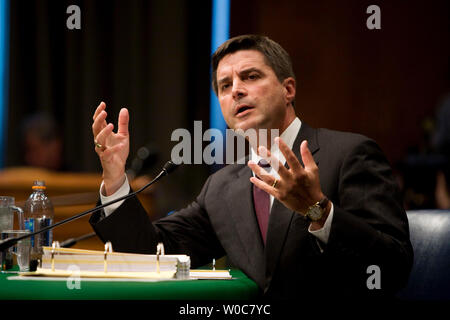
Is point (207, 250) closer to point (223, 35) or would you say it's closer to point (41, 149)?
point (41, 149)

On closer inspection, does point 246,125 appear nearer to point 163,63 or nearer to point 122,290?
point 122,290

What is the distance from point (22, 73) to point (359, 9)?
3031 mm

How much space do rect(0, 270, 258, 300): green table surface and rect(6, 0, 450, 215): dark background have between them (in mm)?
3194

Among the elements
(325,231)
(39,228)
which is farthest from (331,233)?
(39,228)

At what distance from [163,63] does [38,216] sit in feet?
9.88

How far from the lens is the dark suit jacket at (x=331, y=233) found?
1.37 m

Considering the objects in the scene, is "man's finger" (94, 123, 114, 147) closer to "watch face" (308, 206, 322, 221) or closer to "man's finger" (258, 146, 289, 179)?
"man's finger" (258, 146, 289, 179)

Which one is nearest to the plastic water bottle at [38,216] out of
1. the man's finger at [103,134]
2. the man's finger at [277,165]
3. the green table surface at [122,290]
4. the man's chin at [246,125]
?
the man's finger at [103,134]

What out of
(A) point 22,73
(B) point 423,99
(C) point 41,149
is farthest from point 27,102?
(B) point 423,99

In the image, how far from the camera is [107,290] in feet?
3.63

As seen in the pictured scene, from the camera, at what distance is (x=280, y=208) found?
1555 millimetres

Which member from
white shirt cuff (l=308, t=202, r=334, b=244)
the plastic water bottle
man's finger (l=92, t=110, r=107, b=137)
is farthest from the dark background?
white shirt cuff (l=308, t=202, r=334, b=244)

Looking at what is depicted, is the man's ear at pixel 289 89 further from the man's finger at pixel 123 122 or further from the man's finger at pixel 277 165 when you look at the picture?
the man's finger at pixel 277 165

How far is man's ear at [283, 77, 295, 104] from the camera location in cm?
198
